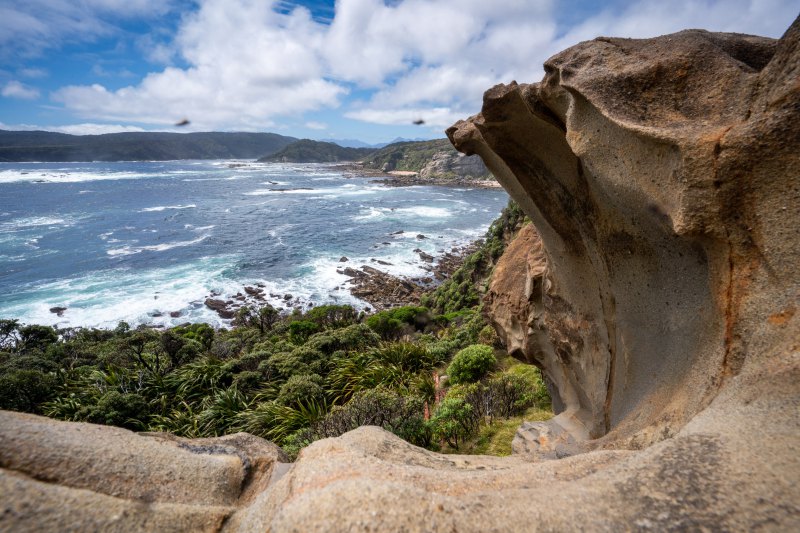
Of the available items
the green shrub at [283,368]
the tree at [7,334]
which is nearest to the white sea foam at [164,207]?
the tree at [7,334]

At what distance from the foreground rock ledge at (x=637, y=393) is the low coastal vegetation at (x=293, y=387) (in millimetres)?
4977

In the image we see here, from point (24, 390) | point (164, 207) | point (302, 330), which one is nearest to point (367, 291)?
point (302, 330)

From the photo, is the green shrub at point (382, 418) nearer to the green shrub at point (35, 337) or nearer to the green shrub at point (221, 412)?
the green shrub at point (221, 412)

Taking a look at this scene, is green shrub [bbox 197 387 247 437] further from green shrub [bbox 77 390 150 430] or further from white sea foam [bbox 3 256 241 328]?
white sea foam [bbox 3 256 241 328]

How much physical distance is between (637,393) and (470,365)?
8.68m

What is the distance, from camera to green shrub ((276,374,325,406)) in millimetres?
12773

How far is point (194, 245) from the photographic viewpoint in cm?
4931

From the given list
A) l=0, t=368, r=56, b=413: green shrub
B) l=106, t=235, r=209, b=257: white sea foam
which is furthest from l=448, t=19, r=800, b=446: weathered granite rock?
l=106, t=235, r=209, b=257: white sea foam

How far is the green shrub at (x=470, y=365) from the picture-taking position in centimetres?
1435

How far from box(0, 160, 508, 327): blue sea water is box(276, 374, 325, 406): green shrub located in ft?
69.3

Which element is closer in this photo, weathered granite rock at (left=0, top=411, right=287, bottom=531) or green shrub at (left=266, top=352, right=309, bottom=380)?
weathered granite rock at (left=0, top=411, right=287, bottom=531)

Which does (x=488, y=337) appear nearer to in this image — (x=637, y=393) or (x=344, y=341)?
(x=344, y=341)

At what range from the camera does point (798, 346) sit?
9.96 feet

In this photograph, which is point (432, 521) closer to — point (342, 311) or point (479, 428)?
point (479, 428)
